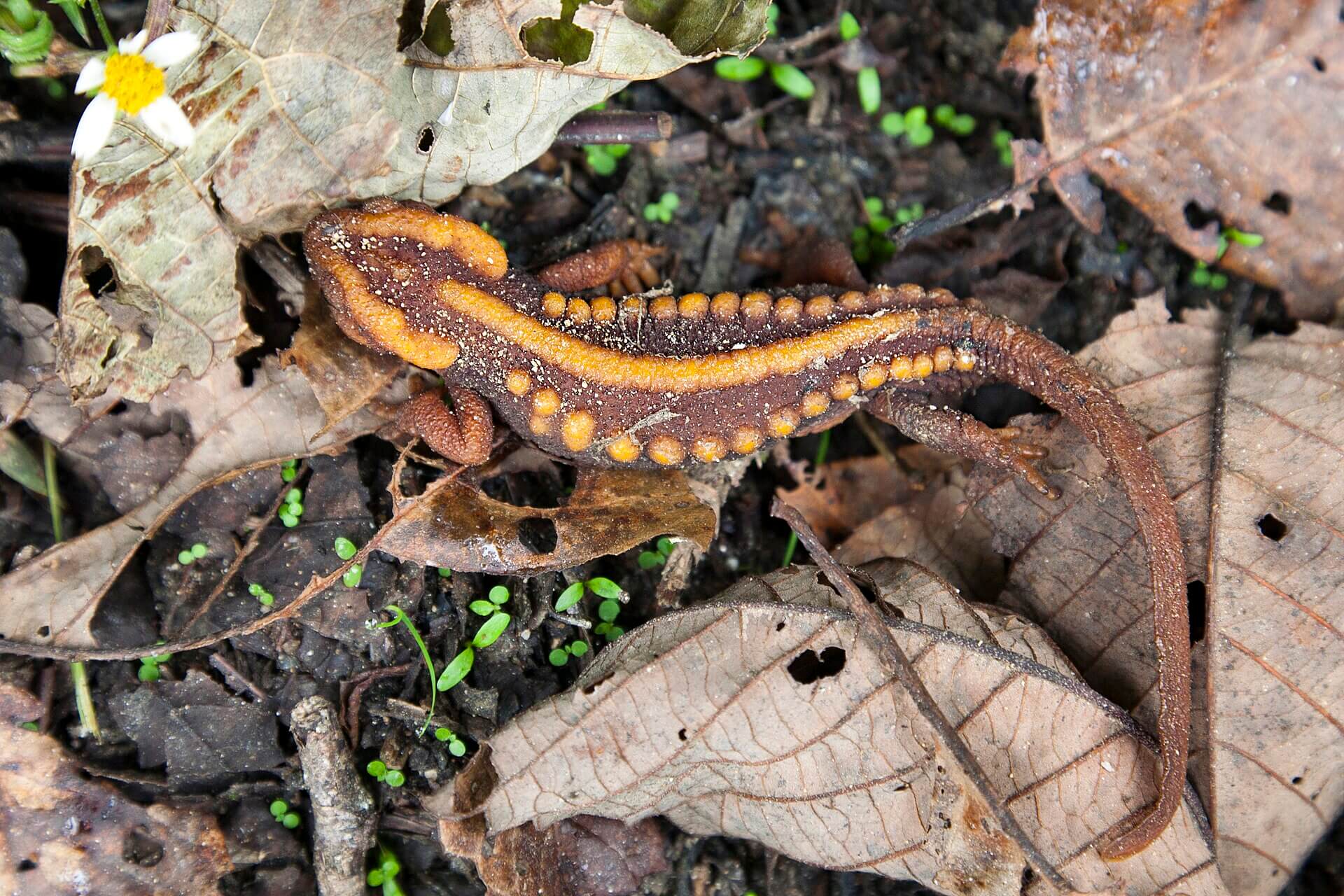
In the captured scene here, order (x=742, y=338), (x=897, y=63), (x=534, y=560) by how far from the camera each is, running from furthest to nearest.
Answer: (x=897, y=63) → (x=742, y=338) → (x=534, y=560)

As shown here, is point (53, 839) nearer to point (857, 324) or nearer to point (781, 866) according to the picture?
point (781, 866)

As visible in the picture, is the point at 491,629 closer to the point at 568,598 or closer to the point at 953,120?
the point at 568,598

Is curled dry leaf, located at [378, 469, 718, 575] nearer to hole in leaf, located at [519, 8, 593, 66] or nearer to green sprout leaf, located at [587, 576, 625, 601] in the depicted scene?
green sprout leaf, located at [587, 576, 625, 601]

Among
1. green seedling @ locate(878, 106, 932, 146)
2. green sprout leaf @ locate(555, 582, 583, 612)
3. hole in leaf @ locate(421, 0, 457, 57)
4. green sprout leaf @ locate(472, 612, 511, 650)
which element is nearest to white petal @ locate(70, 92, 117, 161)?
hole in leaf @ locate(421, 0, 457, 57)

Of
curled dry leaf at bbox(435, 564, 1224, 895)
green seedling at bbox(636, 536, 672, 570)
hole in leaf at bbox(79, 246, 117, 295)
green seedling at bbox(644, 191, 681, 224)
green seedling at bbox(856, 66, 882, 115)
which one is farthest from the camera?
green seedling at bbox(856, 66, 882, 115)

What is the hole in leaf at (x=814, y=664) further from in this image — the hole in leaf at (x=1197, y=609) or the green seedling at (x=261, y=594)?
the green seedling at (x=261, y=594)

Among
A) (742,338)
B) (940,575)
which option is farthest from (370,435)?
(940,575)

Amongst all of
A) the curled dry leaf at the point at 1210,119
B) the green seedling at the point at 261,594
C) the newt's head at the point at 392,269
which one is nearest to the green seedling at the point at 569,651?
the green seedling at the point at 261,594
